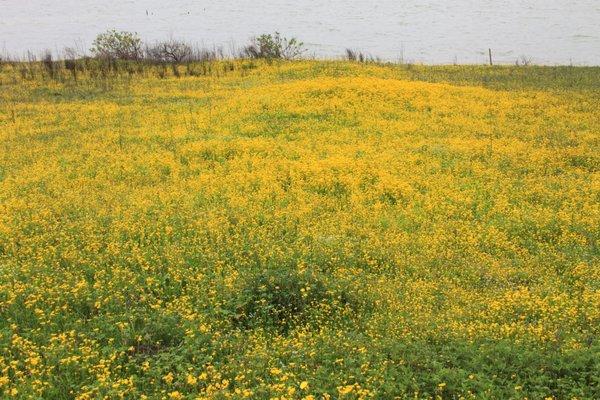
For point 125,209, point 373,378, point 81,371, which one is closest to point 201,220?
point 125,209

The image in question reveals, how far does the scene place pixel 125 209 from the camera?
11438 mm

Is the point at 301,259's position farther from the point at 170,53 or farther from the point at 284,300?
the point at 170,53

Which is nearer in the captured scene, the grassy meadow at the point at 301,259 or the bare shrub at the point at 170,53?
the grassy meadow at the point at 301,259

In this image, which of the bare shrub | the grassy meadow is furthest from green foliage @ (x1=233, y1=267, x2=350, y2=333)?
the bare shrub

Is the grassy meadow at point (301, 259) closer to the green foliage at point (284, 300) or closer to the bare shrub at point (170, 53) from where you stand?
the green foliage at point (284, 300)

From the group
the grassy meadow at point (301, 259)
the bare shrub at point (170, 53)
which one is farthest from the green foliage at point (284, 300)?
the bare shrub at point (170, 53)

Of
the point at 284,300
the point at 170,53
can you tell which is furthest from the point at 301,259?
the point at 170,53

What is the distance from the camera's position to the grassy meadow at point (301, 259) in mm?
6164

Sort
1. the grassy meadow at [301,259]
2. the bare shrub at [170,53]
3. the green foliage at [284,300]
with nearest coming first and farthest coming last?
the grassy meadow at [301,259] → the green foliage at [284,300] → the bare shrub at [170,53]

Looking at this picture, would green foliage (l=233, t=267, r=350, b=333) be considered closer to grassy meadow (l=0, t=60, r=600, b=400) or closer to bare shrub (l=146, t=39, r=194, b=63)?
grassy meadow (l=0, t=60, r=600, b=400)

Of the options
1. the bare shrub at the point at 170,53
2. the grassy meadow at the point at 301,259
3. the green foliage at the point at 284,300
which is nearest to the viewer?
the grassy meadow at the point at 301,259

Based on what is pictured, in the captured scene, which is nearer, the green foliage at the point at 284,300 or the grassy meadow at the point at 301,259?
the grassy meadow at the point at 301,259

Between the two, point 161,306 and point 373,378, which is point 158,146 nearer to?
point 161,306

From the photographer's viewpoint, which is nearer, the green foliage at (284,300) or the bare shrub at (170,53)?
the green foliage at (284,300)
